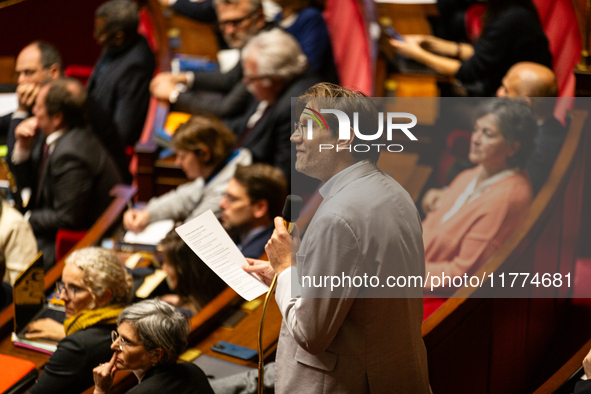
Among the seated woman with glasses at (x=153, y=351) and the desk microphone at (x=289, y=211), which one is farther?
the seated woman with glasses at (x=153, y=351)

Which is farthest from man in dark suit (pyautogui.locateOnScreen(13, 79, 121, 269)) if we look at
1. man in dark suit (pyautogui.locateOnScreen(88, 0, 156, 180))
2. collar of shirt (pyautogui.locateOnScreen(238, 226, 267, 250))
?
collar of shirt (pyautogui.locateOnScreen(238, 226, 267, 250))

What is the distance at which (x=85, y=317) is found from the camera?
1958mm

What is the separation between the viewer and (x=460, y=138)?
11.1 feet

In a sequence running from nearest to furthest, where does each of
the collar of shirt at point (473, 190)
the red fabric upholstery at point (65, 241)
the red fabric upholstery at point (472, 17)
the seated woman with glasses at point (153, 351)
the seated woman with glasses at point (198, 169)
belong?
the seated woman with glasses at point (153, 351) < the collar of shirt at point (473, 190) < the seated woman with glasses at point (198, 169) < the red fabric upholstery at point (65, 241) < the red fabric upholstery at point (472, 17)

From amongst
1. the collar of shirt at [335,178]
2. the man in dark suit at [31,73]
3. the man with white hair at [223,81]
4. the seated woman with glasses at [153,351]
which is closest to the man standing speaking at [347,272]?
the collar of shirt at [335,178]

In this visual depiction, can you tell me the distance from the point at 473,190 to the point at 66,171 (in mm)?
1699

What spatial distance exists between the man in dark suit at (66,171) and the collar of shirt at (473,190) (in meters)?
1.54

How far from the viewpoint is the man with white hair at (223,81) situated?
11.8 ft

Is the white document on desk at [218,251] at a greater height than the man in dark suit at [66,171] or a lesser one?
greater

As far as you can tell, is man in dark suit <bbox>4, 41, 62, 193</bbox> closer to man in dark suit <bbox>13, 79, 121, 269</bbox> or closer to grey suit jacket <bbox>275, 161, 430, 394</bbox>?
man in dark suit <bbox>13, 79, 121, 269</bbox>

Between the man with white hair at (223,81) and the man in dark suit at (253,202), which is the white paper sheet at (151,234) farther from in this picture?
the man with white hair at (223,81)

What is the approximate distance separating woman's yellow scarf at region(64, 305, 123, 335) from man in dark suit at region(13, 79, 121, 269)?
1.14 meters

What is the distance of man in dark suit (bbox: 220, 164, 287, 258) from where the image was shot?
2.62 meters

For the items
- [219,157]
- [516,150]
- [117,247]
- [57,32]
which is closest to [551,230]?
[516,150]
